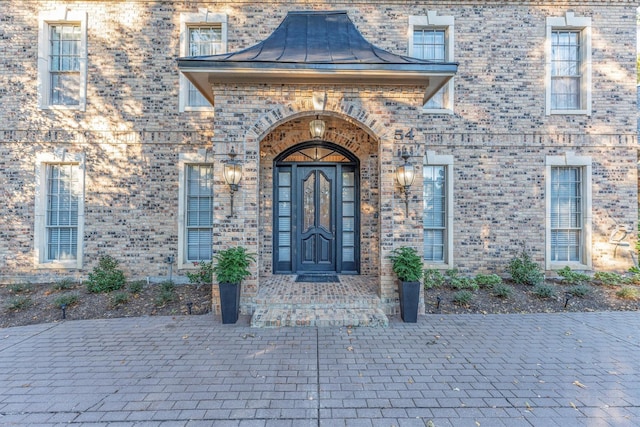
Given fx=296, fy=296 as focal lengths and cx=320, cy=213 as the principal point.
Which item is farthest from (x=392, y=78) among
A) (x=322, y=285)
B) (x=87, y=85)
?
(x=87, y=85)

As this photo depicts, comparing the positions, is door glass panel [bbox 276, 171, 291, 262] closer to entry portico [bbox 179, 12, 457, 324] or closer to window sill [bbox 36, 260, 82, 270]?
entry portico [bbox 179, 12, 457, 324]

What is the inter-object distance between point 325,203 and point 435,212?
8.75ft

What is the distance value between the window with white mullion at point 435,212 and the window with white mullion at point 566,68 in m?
3.24

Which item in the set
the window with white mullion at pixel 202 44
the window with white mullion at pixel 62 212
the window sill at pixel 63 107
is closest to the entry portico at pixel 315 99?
the window with white mullion at pixel 202 44

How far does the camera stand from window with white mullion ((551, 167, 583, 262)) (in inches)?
276

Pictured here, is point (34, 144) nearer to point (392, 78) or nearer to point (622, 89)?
point (392, 78)

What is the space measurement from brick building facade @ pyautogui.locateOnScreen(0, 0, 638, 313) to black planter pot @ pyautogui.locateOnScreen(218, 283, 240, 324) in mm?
1764

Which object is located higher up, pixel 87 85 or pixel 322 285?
pixel 87 85

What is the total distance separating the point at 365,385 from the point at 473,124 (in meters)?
6.20

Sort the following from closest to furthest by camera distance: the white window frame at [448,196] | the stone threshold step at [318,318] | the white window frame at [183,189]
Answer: the stone threshold step at [318,318]
the white window frame at [183,189]
the white window frame at [448,196]

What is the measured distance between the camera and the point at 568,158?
6.83 metres

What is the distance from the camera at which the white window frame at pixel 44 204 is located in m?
6.62

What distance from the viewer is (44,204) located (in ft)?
22.0

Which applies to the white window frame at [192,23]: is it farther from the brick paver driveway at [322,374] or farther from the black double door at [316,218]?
the brick paver driveway at [322,374]
